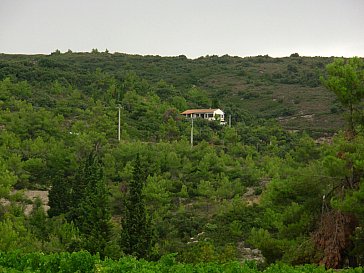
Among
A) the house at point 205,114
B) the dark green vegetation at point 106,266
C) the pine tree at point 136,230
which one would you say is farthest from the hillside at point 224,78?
the dark green vegetation at point 106,266

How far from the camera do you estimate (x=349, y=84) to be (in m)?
14.3

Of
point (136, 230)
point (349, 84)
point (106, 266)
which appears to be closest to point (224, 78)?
point (136, 230)

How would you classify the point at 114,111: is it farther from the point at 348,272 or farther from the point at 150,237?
the point at 348,272

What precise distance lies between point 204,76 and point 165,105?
118 ft

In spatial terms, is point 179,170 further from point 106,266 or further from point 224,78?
point 224,78

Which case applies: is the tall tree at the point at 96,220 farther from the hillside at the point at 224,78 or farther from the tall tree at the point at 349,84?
the hillside at the point at 224,78

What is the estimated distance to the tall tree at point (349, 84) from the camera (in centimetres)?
1427

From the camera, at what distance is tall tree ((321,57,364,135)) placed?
14266 mm

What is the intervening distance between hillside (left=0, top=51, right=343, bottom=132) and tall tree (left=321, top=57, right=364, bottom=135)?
33.7 metres

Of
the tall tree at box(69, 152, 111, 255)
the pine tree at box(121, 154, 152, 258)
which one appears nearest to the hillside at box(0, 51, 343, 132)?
the tall tree at box(69, 152, 111, 255)

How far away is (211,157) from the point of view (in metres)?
35.2

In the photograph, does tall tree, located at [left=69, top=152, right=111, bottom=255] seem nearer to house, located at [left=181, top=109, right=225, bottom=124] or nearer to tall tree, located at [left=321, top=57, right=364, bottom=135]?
tall tree, located at [left=321, top=57, right=364, bottom=135]

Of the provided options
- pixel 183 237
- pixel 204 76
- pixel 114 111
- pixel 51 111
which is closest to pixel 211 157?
pixel 183 237

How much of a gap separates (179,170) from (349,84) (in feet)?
69.0
